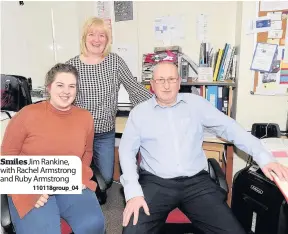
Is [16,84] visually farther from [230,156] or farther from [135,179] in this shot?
[230,156]

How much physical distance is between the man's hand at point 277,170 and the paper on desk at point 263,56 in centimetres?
105

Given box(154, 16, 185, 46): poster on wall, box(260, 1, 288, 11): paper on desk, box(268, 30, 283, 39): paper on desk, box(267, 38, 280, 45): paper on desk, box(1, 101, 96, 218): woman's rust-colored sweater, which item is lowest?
box(1, 101, 96, 218): woman's rust-colored sweater

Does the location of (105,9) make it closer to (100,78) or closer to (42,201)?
(100,78)

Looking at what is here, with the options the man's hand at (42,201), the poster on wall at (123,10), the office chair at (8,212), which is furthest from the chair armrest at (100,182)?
the poster on wall at (123,10)

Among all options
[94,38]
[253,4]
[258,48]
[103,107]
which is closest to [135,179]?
[103,107]

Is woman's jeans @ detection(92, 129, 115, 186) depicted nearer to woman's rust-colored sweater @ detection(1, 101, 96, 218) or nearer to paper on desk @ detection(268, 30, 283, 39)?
woman's rust-colored sweater @ detection(1, 101, 96, 218)

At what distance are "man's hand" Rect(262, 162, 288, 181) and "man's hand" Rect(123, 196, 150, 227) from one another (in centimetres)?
65

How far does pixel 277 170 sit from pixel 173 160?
561mm

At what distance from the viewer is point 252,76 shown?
2.32 m

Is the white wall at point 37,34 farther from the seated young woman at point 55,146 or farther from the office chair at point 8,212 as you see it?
the office chair at point 8,212

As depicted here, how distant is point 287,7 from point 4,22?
245 centimetres

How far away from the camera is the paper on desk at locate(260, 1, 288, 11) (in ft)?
6.99

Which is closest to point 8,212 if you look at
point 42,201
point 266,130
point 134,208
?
point 42,201

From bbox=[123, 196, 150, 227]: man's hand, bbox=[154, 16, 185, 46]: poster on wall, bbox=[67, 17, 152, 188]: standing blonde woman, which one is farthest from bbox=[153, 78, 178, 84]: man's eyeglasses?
bbox=[154, 16, 185, 46]: poster on wall
